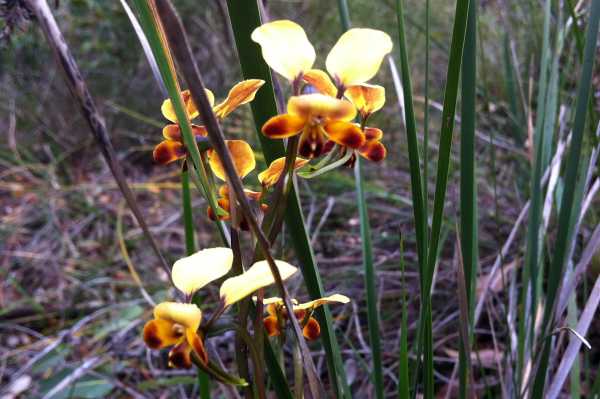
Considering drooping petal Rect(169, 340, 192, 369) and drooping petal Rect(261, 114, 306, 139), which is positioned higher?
drooping petal Rect(261, 114, 306, 139)

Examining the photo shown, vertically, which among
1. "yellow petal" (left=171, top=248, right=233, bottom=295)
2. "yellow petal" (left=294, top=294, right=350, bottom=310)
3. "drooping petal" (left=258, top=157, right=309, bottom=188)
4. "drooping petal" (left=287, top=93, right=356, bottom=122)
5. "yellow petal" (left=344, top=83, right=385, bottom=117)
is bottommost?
"yellow petal" (left=294, top=294, right=350, bottom=310)

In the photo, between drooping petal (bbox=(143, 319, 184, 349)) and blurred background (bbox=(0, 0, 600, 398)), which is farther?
blurred background (bbox=(0, 0, 600, 398))

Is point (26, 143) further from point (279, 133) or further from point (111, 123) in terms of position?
point (279, 133)

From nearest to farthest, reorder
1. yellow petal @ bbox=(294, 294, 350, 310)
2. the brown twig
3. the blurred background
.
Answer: the brown twig
yellow petal @ bbox=(294, 294, 350, 310)
the blurred background

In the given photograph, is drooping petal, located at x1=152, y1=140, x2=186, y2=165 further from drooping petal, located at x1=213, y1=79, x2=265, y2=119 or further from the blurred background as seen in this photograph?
the blurred background

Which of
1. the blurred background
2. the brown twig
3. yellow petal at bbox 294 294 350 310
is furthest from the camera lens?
the blurred background

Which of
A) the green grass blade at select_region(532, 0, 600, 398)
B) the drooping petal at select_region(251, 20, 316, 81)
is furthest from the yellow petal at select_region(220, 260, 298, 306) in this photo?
the green grass blade at select_region(532, 0, 600, 398)

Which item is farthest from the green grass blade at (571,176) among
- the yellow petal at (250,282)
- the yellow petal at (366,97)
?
the yellow petal at (250,282)
